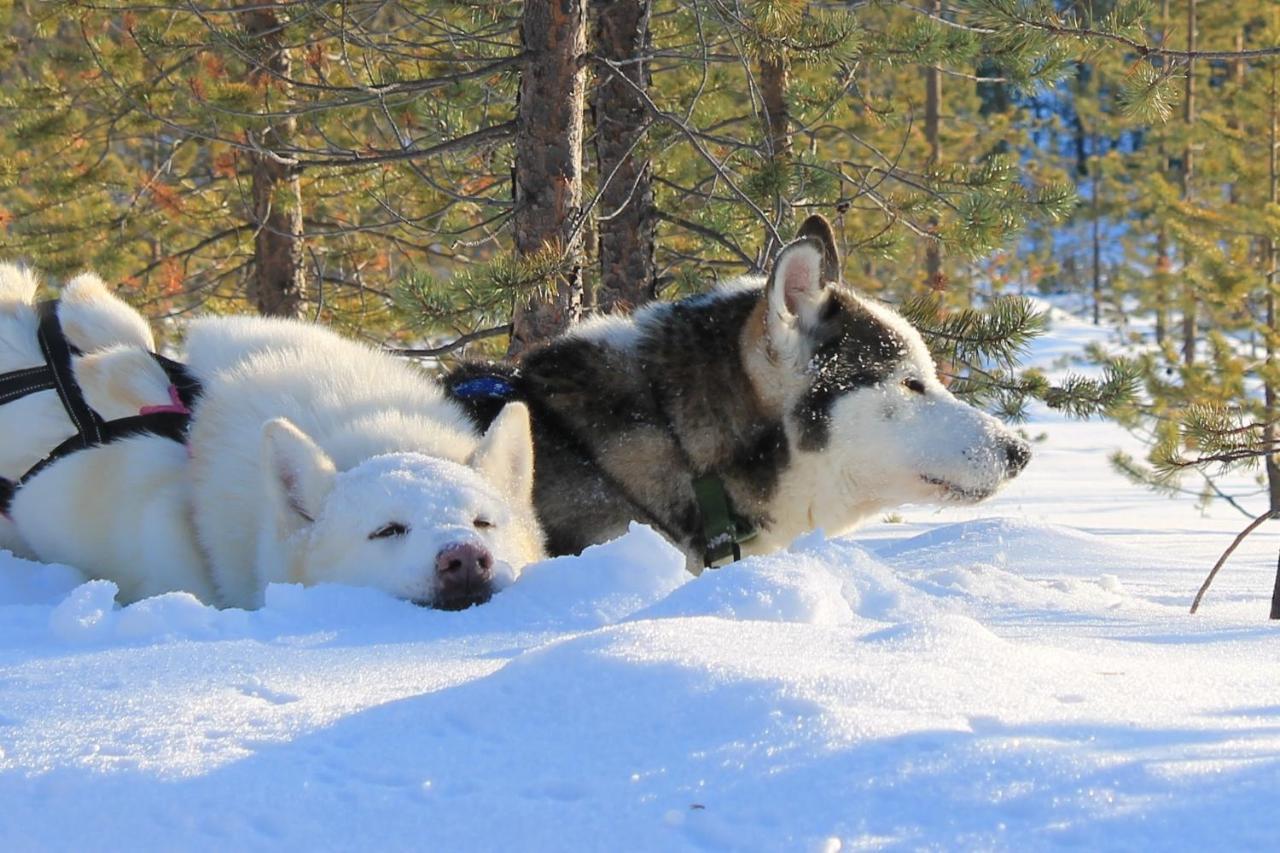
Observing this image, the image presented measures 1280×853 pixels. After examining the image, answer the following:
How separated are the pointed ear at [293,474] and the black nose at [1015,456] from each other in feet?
7.23

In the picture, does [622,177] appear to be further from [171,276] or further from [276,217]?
[171,276]

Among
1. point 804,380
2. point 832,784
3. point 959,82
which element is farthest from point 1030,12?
point 959,82

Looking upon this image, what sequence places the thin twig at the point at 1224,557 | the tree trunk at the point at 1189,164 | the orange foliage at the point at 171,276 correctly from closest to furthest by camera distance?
the thin twig at the point at 1224,557, the orange foliage at the point at 171,276, the tree trunk at the point at 1189,164

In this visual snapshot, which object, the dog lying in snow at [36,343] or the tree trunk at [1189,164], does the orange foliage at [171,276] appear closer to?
the dog lying in snow at [36,343]

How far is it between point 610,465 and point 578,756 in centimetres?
233

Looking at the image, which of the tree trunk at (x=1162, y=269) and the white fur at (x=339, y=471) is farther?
the tree trunk at (x=1162, y=269)

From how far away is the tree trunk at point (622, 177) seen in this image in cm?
616

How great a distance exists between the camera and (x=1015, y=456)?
4.03 metres

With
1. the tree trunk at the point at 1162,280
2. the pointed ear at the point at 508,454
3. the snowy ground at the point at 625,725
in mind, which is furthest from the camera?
the tree trunk at the point at 1162,280

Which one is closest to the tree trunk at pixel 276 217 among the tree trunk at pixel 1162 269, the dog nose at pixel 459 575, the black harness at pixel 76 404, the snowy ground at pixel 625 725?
the black harness at pixel 76 404

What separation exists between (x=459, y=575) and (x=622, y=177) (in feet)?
13.2

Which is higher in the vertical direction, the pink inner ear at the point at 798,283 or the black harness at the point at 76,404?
the pink inner ear at the point at 798,283

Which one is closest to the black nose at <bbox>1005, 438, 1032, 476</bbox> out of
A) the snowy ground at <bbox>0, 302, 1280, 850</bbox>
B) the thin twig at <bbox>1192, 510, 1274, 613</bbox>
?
the thin twig at <bbox>1192, 510, 1274, 613</bbox>

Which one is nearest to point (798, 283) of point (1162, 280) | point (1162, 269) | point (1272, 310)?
point (1272, 310)
